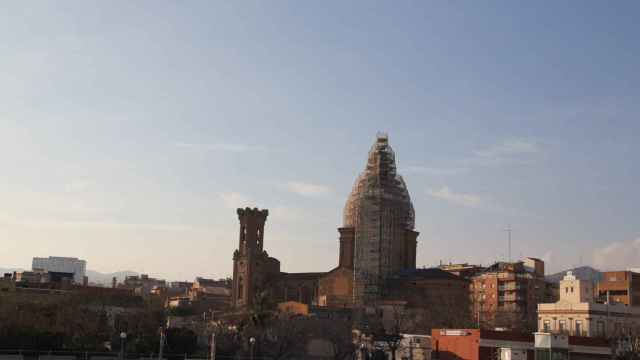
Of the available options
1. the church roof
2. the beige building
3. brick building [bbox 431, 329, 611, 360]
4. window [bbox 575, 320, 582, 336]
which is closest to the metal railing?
brick building [bbox 431, 329, 611, 360]

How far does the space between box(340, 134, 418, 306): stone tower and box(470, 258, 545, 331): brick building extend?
12.0 m

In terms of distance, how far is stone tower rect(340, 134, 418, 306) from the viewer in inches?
5359

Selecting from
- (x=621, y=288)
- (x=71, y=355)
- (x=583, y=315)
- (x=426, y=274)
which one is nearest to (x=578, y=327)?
(x=583, y=315)

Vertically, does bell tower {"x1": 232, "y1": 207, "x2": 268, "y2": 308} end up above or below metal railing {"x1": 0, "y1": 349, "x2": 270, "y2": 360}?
above

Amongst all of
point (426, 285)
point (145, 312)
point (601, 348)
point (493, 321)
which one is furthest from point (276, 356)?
point (426, 285)

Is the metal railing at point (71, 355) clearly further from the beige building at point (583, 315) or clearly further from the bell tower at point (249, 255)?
the bell tower at point (249, 255)

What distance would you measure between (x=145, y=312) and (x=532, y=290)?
53955 mm

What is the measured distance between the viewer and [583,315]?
92.4 m

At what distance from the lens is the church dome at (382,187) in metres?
138

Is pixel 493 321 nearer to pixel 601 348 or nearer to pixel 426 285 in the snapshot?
pixel 426 285

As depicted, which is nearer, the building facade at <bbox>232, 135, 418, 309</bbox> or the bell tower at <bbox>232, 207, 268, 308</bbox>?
the building facade at <bbox>232, 135, 418, 309</bbox>

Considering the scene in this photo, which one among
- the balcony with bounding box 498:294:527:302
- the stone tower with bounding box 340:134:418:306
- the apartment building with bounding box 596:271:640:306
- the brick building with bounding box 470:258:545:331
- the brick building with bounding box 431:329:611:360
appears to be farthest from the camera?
the stone tower with bounding box 340:134:418:306

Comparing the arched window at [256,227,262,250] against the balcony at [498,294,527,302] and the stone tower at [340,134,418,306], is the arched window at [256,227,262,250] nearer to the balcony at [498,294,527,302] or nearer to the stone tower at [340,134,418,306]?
the stone tower at [340,134,418,306]

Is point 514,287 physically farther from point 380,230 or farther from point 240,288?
point 240,288
